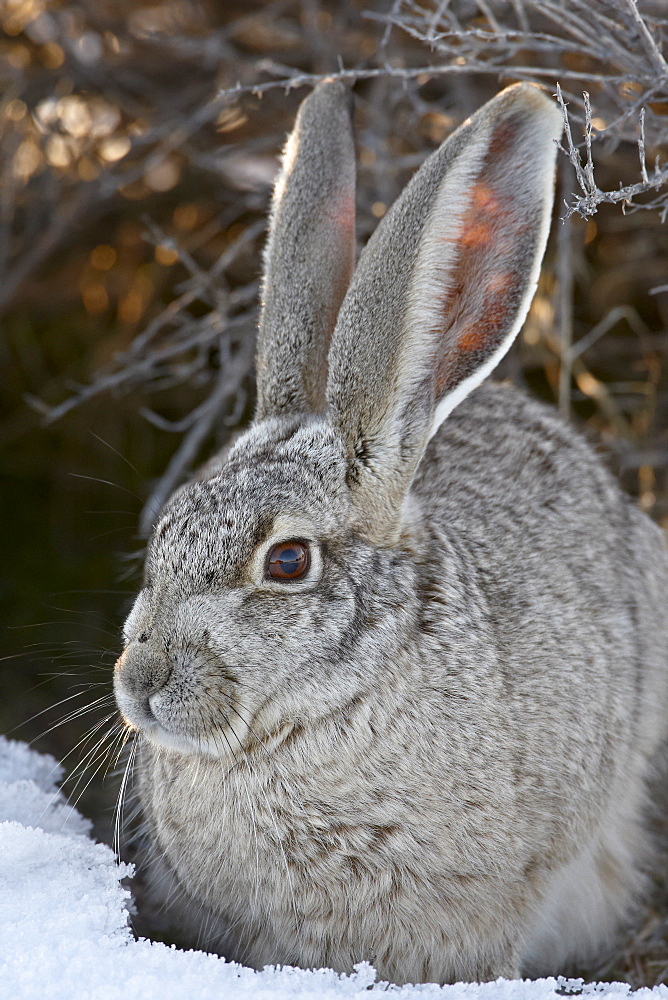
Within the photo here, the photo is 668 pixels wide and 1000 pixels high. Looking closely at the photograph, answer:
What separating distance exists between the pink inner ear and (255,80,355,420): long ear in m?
0.46

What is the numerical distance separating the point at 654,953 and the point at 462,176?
2250mm

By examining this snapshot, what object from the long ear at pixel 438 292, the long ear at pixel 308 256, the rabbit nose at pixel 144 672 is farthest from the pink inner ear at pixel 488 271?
the rabbit nose at pixel 144 672

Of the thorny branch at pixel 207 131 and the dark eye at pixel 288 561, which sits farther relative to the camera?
the thorny branch at pixel 207 131

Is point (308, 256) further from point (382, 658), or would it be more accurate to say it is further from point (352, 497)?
point (382, 658)

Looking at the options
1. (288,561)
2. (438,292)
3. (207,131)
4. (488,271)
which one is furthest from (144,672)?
(207,131)

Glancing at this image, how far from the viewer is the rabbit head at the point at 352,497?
8.05 ft

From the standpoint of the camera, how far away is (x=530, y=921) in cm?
285

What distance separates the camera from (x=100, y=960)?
2.17m

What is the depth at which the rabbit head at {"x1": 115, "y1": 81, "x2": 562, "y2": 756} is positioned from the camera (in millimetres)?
2453

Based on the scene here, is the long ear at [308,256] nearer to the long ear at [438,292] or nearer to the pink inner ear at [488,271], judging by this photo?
the long ear at [438,292]

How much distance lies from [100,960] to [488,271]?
169 cm

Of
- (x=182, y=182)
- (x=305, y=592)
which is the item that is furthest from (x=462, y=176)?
(x=182, y=182)

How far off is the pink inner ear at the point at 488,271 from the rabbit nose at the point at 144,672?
0.89 meters

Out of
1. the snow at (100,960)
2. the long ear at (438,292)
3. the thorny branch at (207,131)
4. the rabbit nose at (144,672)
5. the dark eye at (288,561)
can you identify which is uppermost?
the thorny branch at (207,131)
